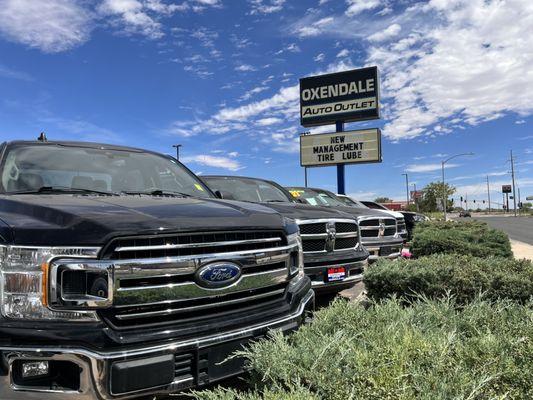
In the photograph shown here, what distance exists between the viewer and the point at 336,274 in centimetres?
593

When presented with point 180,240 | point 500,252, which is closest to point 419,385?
point 180,240

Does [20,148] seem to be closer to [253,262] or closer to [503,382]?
[253,262]

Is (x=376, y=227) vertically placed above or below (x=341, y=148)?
below

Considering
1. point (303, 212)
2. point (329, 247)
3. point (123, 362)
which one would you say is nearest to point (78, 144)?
point (123, 362)

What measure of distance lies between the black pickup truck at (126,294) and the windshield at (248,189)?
4.44 meters

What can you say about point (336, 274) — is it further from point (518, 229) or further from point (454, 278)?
point (518, 229)

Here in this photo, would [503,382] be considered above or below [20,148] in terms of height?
below

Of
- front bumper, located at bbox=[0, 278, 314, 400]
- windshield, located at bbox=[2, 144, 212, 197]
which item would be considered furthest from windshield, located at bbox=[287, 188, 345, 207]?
front bumper, located at bbox=[0, 278, 314, 400]

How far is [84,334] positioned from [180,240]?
66cm

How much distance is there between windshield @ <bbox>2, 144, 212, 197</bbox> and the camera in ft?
12.1

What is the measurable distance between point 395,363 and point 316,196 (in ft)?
28.3

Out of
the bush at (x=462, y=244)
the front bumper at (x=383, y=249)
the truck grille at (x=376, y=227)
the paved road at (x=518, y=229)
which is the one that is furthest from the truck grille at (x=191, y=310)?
the paved road at (x=518, y=229)

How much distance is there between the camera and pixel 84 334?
2307 millimetres

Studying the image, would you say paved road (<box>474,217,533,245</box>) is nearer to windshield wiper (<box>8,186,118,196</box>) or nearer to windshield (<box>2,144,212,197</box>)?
windshield (<box>2,144,212,197</box>)
